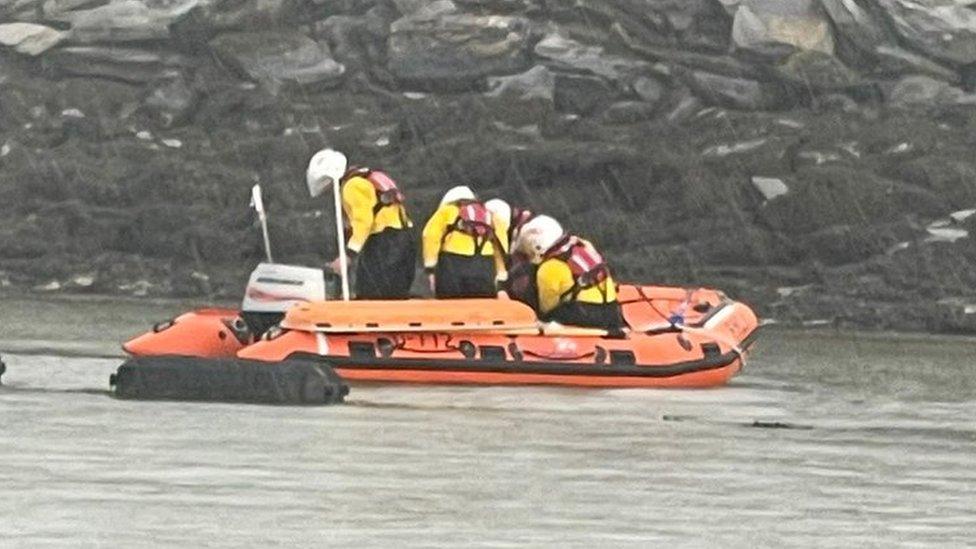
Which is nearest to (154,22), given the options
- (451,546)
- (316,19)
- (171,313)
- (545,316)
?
(316,19)

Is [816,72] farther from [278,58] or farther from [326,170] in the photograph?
[326,170]

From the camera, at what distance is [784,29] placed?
4103 cm

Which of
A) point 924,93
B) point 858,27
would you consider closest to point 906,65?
point 924,93

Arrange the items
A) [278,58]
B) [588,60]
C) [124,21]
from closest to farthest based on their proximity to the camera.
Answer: [588,60]
[278,58]
[124,21]

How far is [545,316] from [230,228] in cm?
1385

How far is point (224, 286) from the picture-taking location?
3653 centimetres

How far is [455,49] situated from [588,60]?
167 cm

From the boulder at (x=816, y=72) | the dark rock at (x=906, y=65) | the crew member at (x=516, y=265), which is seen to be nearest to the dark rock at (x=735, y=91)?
the boulder at (x=816, y=72)

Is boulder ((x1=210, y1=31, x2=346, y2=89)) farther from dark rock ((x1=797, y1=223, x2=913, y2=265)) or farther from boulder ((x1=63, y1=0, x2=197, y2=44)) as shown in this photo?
dark rock ((x1=797, y1=223, x2=913, y2=265))

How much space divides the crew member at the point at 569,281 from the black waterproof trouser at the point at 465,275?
0.41 meters

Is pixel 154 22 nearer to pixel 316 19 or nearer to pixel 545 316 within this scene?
pixel 316 19

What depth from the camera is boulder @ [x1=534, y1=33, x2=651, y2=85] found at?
133 ft

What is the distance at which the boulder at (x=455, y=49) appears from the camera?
41094mm

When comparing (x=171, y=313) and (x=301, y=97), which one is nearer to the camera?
(x=171, y=313)
